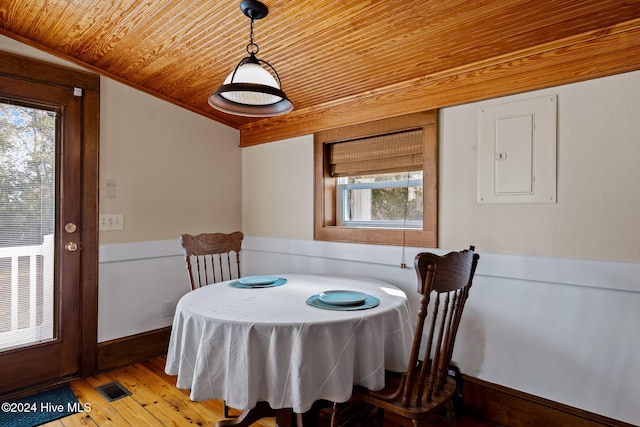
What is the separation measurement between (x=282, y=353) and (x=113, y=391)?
1.69 m

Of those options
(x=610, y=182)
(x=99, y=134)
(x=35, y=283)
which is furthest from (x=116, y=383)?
→ (x=610, y=182)

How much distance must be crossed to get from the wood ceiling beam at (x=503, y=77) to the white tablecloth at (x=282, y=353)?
1361 mm

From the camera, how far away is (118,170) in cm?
279

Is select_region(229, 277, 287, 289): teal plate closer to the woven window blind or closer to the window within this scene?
the window

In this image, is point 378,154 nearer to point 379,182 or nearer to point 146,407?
point 379,182

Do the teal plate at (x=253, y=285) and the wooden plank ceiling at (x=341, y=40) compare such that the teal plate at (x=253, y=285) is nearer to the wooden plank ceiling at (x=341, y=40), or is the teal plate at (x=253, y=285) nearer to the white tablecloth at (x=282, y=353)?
the white tablecloth at (x=282, y=353)

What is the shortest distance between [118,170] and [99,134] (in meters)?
0.28

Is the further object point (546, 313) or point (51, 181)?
point (51, 181)

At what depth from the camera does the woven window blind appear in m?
2.45

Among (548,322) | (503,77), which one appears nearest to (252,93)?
(503,77)

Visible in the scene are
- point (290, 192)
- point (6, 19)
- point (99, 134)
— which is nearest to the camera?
point (6, 19)

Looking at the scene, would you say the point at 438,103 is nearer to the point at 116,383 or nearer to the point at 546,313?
the point at 546,313

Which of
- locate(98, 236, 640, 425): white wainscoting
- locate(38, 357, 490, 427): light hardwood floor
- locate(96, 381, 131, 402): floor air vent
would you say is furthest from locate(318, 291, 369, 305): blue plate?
locate(96, 381, 131, 402): floor air vent

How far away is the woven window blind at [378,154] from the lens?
8.04 feet
